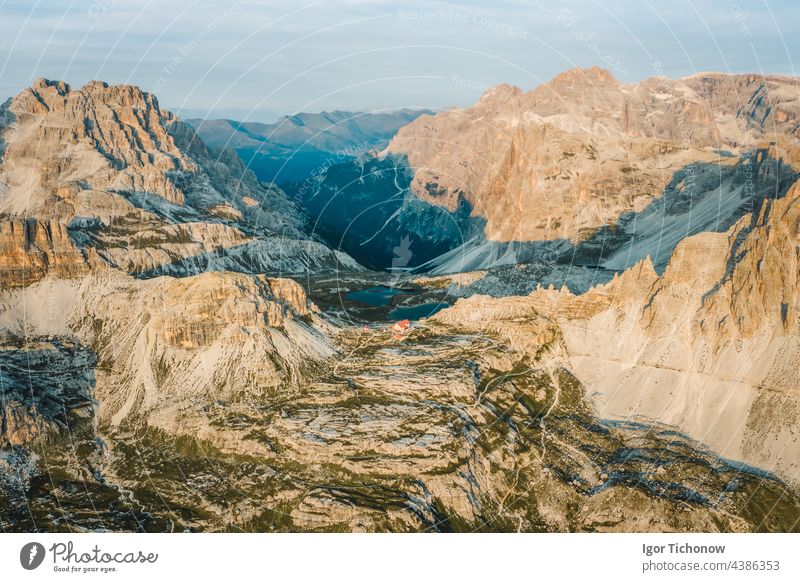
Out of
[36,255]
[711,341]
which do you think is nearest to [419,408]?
[711,341]

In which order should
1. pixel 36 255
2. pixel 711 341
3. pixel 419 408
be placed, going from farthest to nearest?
pixel 36 255, pixel 711 341, pixel 419 408

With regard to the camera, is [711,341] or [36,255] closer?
[711,341]

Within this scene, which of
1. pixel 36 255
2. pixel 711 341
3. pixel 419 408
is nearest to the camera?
pixel 419 408

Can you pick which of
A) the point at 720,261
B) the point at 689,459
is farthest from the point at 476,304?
the point at 689,459

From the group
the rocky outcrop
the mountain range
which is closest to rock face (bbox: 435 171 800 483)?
the mountain range

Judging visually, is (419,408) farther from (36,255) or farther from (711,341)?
(36,255)

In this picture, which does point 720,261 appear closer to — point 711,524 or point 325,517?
point 711,524

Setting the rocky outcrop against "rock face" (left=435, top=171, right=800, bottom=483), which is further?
the rocky outcrop

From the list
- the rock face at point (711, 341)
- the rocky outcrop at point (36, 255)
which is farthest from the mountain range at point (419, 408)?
the rocky outcrop at point (36, 255)

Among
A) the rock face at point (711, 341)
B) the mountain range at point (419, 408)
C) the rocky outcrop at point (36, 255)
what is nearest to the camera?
the mountain range at point (419, 408)

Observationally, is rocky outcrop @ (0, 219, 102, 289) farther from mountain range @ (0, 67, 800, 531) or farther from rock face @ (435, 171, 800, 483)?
rock face @ (435, 171, 800, 483)

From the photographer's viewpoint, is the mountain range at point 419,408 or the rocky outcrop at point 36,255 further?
the rocky outcrop at point 36,255

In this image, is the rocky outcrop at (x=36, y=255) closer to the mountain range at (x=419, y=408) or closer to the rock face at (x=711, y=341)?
the mountain range at (x=419, y=408)
